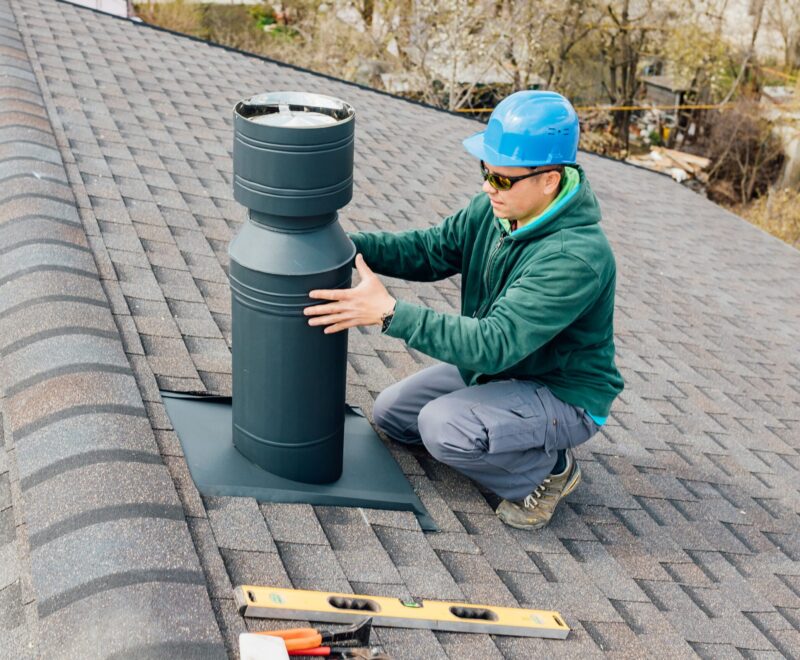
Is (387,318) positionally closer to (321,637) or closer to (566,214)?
(566,214)

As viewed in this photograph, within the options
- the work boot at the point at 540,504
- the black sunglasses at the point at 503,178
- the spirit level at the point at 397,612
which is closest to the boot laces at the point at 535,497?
the work boot at the point at 540,504

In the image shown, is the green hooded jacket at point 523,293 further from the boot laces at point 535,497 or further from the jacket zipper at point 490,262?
the boot laces at point 535,497

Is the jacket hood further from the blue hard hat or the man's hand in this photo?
the man's hand

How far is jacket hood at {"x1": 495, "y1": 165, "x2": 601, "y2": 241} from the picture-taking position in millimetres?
3088

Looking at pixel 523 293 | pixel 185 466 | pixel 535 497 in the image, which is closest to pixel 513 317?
pixel 523 293

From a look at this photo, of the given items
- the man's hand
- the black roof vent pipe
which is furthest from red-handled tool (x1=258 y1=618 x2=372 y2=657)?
the man's hand

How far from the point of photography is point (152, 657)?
182 centimetres

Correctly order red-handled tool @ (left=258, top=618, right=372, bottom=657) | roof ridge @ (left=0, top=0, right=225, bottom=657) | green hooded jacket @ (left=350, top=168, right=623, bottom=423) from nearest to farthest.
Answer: roof ridge @ (left=0, top=0, right=225, bottom=657), red-handled tool @ (left=258, top=618, right=372, bottom=657), green hooded jacket @ (left=350, top=168, right=623, bottom=423)

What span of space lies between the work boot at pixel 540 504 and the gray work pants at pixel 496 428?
4 centimetres

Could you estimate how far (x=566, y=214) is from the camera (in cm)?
311

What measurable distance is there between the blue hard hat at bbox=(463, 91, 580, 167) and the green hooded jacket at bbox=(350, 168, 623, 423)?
0.61ft

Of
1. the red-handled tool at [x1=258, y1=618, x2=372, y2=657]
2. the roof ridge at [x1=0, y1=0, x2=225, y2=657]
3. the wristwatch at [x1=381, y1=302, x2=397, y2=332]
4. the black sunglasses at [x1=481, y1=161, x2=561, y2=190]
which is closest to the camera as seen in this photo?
the roof ridge at [x1=0, y1=0, x2=225, y2=657]

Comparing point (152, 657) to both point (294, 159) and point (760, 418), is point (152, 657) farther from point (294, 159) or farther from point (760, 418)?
point (760, 418)

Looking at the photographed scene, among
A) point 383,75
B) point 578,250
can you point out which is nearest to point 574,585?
point 578,250
